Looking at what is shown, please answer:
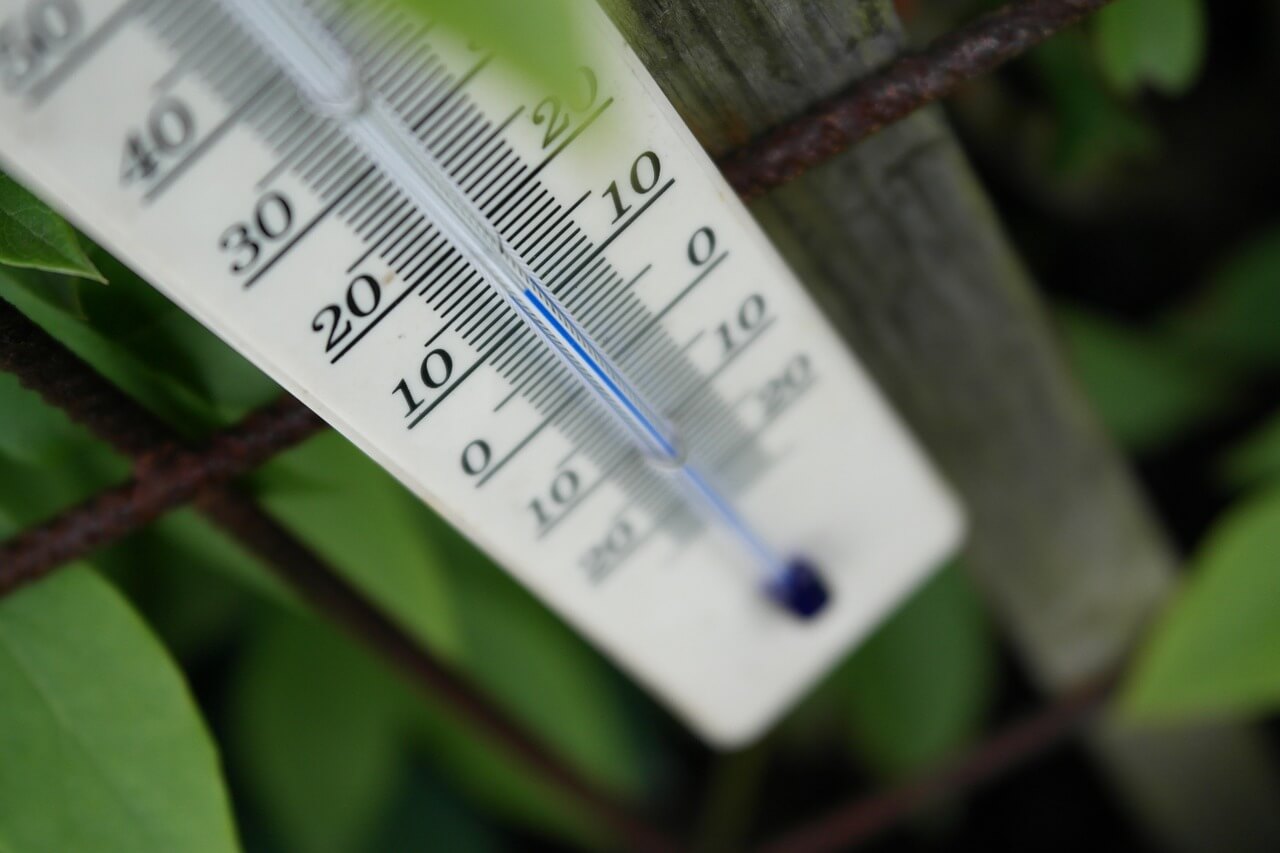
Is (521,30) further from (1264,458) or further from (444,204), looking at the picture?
(1264,458)

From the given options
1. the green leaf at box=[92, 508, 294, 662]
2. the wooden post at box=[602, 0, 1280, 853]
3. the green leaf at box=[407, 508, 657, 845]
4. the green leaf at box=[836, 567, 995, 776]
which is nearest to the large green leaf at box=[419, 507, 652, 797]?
the green leaf at box=[407, 508, 657, 845]

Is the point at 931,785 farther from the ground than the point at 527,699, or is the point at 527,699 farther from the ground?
Answer: the point at 527,699

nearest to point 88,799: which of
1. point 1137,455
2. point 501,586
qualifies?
point 501,586

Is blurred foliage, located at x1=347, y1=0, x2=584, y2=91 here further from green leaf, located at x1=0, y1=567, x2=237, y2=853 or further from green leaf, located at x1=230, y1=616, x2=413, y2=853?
green leaf, located at x1=230, y1=616, x2=413, y2=853

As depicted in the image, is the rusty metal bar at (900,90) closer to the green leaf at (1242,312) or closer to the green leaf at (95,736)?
the green leaf at (95,736)

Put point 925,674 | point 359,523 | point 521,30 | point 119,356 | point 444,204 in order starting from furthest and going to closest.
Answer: point 925,674, point 359,523, point 119,356, point 444,204, point 521,30

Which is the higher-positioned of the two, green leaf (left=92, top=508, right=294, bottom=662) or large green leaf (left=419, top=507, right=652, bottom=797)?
green leaf (left=92, top=508, right=294, bottom=662)

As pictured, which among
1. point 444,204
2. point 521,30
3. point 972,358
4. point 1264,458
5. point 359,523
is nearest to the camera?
point 521,30

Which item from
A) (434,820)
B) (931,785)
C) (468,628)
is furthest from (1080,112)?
(434,820)
